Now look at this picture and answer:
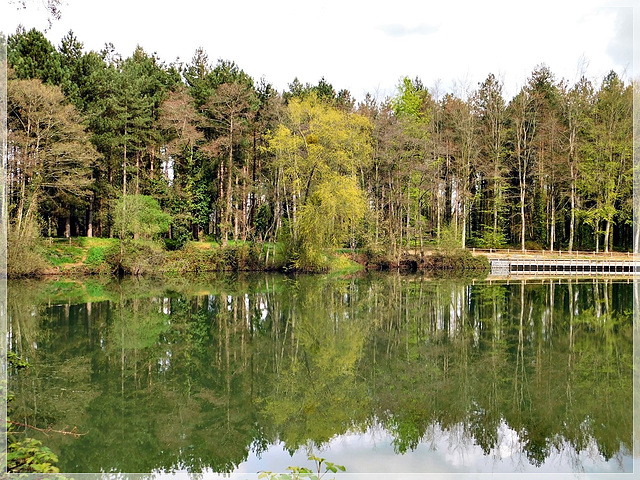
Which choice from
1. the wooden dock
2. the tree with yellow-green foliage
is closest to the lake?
the tree with yellow-green foliage

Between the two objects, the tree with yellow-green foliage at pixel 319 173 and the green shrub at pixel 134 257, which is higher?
the tree with yellow-green foliage at pixel 319 173

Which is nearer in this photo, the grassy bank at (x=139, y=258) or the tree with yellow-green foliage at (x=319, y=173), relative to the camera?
the grassy bank at (x=139, y=258)

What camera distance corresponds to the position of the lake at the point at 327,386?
6332mm

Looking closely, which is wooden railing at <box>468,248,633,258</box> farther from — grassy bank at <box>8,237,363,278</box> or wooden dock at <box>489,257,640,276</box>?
grassy bank at <box>8,237,363,278</box>

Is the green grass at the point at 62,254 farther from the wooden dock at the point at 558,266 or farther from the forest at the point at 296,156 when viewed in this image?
the wooden dock at the point at 558,266

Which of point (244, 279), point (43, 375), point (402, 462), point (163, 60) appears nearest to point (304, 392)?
point (402, 462)

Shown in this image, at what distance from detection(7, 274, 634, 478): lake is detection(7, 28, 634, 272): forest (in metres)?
12.4

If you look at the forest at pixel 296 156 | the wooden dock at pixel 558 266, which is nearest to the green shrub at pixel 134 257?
the forest at pixel 296 156

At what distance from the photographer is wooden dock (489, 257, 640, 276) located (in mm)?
35781

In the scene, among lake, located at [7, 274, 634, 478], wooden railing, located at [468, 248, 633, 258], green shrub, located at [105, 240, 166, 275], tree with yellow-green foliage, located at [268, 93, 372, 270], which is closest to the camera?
lake, located at [7, 274, 634, 478]

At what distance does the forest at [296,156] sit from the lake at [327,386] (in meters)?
12.4

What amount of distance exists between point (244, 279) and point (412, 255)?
13.8m

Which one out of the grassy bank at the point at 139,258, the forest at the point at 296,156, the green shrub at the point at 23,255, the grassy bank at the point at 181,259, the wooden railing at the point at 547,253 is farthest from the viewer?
the wooden railing at the point at 547,253

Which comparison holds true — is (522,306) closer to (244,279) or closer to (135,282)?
(244,279)
